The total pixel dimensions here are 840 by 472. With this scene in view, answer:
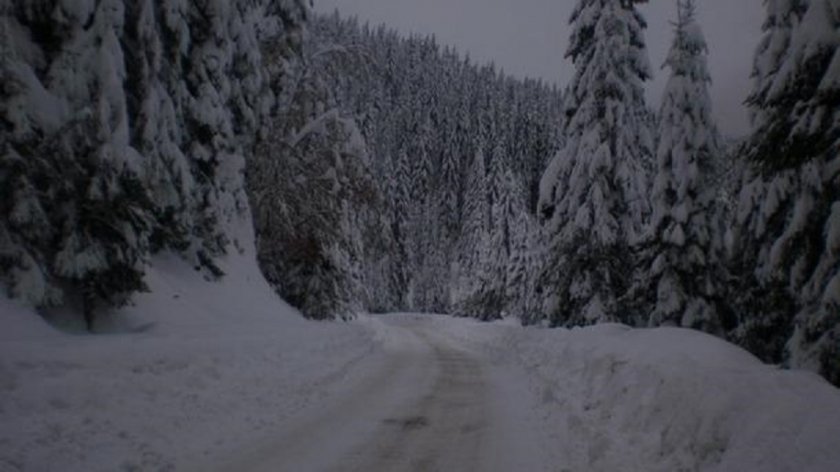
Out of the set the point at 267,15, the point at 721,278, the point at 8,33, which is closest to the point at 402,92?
the point at 267,15

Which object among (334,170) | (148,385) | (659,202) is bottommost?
(148,385)

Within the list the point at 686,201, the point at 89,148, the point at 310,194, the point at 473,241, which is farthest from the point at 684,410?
the point at 473,241

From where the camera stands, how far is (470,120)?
104 meters

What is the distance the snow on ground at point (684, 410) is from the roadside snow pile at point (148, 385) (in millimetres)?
4416

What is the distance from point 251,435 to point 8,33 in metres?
7.68

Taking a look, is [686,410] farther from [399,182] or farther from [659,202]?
[399,182]

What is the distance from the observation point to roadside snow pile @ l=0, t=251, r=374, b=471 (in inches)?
292

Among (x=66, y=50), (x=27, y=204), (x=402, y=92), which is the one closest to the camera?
(x=27, y=204)

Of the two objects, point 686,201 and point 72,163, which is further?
point 686,201

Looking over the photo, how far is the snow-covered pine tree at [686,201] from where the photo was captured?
21344mm

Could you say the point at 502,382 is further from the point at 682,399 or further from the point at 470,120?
the point at 470,120

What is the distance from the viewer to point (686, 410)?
7.62 metres

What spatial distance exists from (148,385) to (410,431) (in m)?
3.68

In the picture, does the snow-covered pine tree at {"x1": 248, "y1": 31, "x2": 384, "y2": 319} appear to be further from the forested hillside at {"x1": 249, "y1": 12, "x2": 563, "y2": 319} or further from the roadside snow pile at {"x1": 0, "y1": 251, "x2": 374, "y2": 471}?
Result: the roadside snow pile at {"x1": 0, "y1": 251, "x2": 374, "y2": 471}
